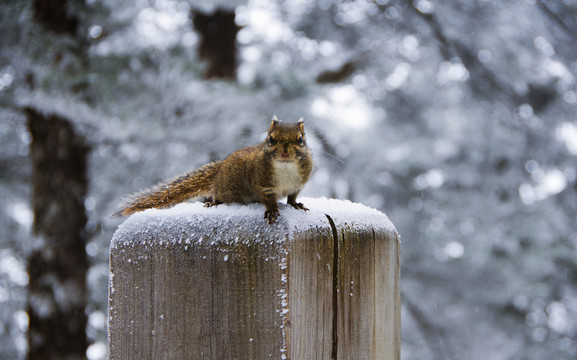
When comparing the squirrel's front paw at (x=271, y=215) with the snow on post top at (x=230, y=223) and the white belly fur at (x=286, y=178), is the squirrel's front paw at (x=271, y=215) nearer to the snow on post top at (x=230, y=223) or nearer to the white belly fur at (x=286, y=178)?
the snow on post top at (x=230, y=223)

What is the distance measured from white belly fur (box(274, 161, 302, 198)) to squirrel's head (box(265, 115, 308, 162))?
2 centimetres

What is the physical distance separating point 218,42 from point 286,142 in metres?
3.69

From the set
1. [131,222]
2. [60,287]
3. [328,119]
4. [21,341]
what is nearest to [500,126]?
[328,119]

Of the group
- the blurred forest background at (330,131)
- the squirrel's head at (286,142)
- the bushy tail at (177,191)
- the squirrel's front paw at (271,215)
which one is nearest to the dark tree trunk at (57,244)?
the blurred forest background at (330,131)

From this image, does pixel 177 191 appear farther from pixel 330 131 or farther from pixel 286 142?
pixel 330 131

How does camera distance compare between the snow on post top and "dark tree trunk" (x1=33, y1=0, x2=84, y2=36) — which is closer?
the snow on post top

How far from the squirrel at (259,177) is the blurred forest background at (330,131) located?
223 centimetres

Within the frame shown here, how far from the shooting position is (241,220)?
904 mm

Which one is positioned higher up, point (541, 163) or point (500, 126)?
point (500, 126)

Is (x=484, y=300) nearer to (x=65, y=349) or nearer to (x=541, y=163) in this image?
(x=541, y=163)

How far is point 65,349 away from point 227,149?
1.96 metres

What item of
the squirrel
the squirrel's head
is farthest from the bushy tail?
the squirrel's head

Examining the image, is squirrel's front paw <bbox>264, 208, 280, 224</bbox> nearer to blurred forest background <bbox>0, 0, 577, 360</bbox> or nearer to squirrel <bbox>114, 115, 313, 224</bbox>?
squirrel <bbox>114, 115, 313, 224</bbox>

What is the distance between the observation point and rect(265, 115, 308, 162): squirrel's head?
122 centimetres
